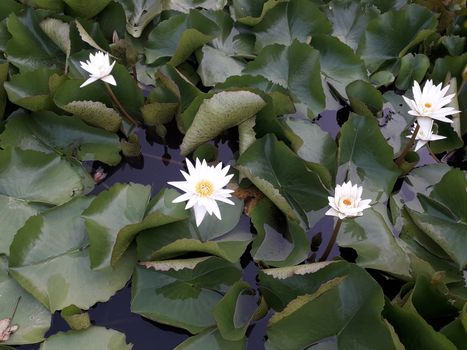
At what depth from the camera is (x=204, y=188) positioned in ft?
4.45

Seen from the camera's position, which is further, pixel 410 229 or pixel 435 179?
pixel 435 179

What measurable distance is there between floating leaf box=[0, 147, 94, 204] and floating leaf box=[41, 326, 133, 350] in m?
0.44

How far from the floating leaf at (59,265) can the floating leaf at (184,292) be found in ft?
0.31

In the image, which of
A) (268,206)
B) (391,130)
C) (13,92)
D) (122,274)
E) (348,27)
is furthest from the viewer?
(348,27)

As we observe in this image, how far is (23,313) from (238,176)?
78 centimetres

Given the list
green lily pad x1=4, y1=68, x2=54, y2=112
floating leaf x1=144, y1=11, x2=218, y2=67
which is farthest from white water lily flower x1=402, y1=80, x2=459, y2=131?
green lily pad x1=4, y1=68, x2=54, y2=112

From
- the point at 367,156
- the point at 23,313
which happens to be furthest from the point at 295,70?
the point at 23,313

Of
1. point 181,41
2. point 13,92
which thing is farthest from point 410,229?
point 13,92

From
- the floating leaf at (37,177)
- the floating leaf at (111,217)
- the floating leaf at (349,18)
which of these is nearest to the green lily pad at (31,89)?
the floating leaf at (37,177)

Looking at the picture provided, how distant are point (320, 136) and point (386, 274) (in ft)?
1.71

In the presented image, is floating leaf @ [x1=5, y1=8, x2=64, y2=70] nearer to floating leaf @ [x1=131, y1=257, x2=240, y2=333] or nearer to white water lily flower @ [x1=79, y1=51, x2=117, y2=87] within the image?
white water lily flower @ [x1=79, y1=51, x2=117, y2=87]

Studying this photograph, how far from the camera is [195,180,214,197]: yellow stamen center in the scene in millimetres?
1346

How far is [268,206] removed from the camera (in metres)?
1.58

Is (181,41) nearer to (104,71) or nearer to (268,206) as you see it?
(104,71)
